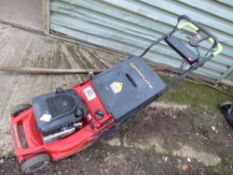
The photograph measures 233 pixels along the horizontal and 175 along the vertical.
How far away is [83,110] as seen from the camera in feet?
7.35

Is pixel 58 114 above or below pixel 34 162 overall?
above

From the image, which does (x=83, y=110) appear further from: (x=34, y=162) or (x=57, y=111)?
(x=34, y=162)

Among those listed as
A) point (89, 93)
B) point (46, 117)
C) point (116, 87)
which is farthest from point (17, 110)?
point (116, 87)

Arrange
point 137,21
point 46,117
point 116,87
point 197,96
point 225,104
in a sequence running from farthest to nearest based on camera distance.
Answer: point 197,96 → point 225,104 → point 137,21 → point 116,87 → point 46,117

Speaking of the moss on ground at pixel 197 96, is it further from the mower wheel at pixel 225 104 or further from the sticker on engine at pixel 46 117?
the sticker on engine at pixel 46 117

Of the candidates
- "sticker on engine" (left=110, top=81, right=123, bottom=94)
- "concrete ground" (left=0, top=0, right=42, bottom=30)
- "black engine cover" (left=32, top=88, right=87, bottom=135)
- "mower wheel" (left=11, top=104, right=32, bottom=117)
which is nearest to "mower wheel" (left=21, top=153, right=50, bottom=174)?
"black engine cover" (left=32, top=88, right=87, bottom=135)

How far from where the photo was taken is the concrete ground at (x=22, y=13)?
3.59 metres

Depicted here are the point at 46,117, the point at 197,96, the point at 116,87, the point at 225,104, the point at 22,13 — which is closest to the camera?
the point at 46,117

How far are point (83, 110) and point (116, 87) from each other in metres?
0.37

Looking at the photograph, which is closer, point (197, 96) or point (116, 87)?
point (116, 87)

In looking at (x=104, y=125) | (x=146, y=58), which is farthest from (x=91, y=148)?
(x=146, y=58)

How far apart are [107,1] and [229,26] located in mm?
1406

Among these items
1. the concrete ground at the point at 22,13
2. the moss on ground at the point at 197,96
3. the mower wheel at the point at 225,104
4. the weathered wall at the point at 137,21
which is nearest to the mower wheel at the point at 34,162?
the moss on ground at the point at 197,96

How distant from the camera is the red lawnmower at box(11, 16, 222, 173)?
7.17 ft
